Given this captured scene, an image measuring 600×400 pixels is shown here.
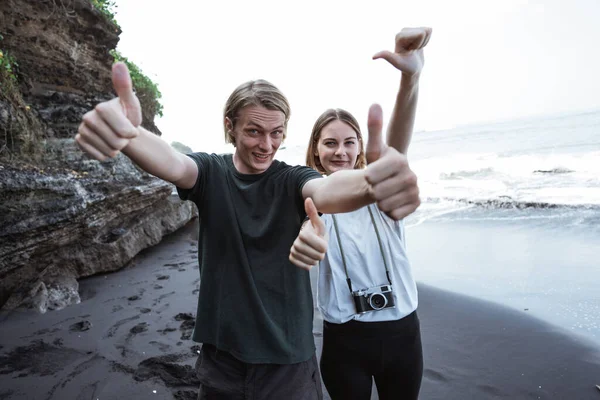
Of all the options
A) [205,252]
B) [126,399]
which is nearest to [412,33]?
[205,252]

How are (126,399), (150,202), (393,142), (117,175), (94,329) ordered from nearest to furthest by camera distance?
(393,142), (126,399), (94,329), (117,175), (150,202)

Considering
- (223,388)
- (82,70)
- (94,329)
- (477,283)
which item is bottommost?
(477,283)

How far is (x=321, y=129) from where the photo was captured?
98.4 inches

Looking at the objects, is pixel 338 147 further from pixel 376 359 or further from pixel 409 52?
pixel 376 359

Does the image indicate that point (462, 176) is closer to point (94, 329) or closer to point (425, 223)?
point (425, 223)

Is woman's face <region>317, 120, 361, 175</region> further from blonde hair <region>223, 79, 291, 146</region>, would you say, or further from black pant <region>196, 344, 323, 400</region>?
black pant <region>196, 344, 323, 400</region>

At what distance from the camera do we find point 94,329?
3951mm

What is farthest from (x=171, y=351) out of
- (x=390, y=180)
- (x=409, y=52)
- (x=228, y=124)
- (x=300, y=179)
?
(x=409, y=52)

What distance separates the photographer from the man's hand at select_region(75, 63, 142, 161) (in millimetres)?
1219

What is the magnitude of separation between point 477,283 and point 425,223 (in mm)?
4968

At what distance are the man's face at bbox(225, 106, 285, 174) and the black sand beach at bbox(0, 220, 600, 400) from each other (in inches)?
90.8

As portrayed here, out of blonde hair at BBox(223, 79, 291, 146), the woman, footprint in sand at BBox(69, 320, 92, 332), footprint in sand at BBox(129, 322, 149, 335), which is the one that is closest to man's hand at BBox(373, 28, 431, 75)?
the woman

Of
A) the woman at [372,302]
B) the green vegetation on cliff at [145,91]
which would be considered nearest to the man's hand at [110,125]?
the woman at [372,302]

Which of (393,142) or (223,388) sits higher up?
(393,142)
